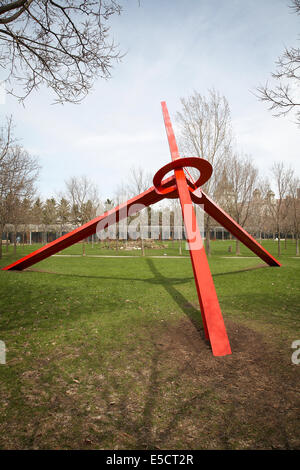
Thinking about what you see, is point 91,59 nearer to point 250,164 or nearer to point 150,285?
point 150,285

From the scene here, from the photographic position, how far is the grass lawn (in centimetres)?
281

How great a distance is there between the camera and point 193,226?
586 cm

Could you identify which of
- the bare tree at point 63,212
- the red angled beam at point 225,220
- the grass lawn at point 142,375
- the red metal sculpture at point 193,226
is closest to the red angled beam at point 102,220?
the red metal sculpture at point 193,226

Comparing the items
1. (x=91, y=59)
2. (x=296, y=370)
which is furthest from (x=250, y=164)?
(x=296, y=370)

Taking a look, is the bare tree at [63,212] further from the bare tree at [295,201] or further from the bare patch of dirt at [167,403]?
the bare patch of dirt at [167,403]

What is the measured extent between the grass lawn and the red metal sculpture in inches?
20.0

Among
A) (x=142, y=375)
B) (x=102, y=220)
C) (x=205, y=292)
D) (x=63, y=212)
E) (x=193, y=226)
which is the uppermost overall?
(x=63, y=212)

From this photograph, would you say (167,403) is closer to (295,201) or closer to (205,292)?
(205,292)

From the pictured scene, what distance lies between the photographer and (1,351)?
4.78 m

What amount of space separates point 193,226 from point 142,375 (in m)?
3.13

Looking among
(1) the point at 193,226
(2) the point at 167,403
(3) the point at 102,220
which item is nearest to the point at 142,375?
(2) the point at 167,403

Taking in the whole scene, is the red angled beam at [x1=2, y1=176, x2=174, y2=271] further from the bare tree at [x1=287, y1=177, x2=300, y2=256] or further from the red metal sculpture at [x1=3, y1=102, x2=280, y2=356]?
the bare tree at [x1=287, y1=177, x2=300, y2=256]

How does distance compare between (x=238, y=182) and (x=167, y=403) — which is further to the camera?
(x=238, y=182)

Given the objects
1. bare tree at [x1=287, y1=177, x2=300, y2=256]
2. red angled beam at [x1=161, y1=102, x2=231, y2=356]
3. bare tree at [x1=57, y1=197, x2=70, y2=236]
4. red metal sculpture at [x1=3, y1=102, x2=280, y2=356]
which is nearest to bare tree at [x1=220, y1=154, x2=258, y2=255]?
bare tree at [x1=287, y1=177, x2=300, y2=256]
